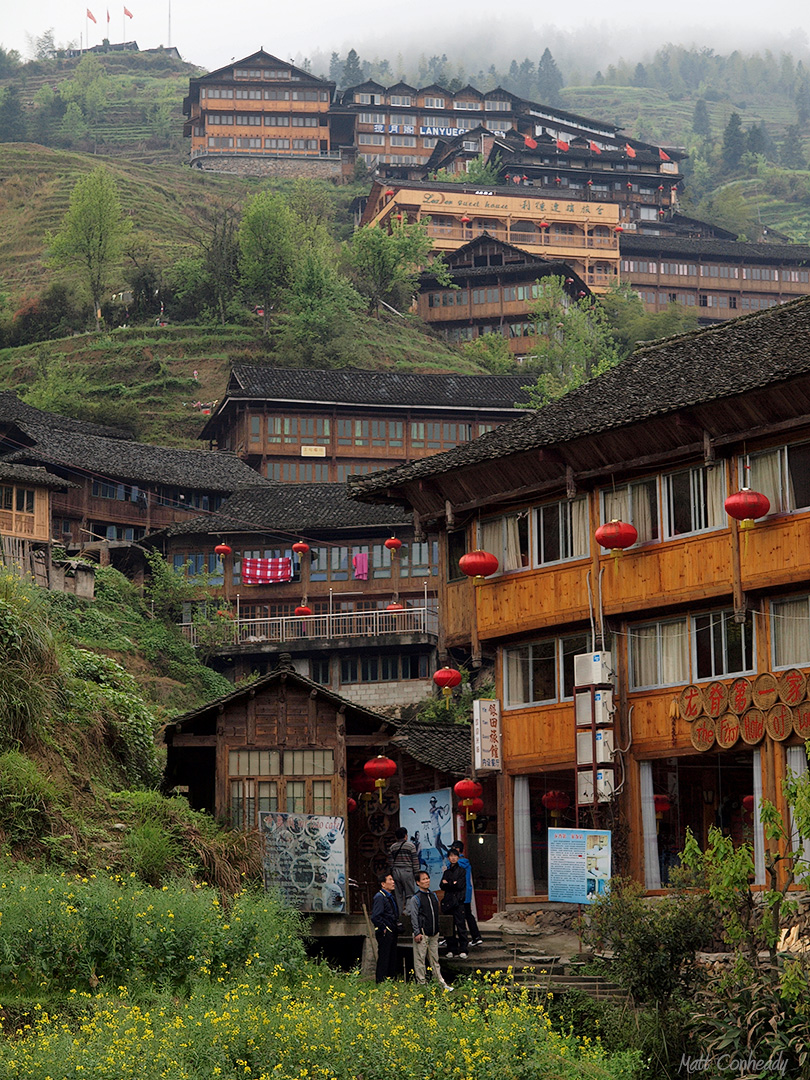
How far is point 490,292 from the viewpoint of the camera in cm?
7994

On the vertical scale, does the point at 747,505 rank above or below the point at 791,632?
above

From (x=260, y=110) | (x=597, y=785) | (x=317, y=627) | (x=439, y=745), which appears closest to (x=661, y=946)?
Result: (x=597, y=785)

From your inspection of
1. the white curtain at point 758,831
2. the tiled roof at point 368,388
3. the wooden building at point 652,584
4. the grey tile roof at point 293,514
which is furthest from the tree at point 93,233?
the white curtain at point 758,831

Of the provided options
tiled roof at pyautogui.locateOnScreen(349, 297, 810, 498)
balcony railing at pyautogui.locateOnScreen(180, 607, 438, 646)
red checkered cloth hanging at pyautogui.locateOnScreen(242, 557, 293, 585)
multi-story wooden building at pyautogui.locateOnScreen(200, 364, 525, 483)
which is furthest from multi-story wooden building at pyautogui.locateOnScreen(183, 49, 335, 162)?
tiled roof at pyautogui.locateOnScreen(349, 297, 810, 498)

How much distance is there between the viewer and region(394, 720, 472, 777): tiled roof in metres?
28.6

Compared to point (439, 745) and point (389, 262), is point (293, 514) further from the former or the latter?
point (389, 262)

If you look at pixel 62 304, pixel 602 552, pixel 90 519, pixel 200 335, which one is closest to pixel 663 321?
pixel 200 335

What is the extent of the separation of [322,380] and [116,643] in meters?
20.3

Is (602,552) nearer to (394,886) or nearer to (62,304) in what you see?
(394,886)

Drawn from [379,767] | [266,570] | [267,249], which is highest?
[267,249]

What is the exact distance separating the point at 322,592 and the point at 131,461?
33.7ft

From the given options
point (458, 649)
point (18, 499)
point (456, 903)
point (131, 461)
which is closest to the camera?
point (456, 903)

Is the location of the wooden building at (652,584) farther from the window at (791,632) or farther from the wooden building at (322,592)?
the wooden building at (322,592)

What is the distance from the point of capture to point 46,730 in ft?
78.6
